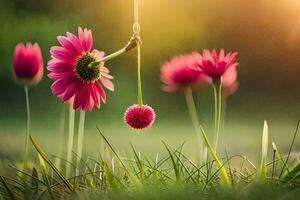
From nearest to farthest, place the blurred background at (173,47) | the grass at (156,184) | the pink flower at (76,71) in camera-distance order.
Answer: the grass at (156,184), the pink flower at (76,71), the blurred background at (173,47)

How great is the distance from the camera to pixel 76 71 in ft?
2.50

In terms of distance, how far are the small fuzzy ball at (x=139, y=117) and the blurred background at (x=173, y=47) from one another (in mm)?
484

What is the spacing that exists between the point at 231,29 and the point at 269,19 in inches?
5.0

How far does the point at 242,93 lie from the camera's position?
157cm

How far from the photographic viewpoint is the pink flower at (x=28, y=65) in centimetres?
83

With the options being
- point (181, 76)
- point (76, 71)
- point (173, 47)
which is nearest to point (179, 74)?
point (181, 76)

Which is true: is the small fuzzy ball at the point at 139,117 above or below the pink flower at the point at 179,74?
below

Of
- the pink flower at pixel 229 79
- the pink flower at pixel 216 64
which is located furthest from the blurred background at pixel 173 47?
the pink flower at pixel 216 64

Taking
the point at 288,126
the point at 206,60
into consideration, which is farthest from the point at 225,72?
the point at 288,126

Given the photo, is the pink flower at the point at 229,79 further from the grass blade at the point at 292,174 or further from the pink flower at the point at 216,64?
the grass blade at the point at 292,174

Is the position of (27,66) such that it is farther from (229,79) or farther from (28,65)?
(229,79)

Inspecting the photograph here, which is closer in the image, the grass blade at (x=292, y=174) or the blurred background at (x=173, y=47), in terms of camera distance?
the grass blade at (x=292, y=174)

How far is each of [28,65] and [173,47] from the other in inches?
35.9

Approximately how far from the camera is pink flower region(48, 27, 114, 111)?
2.45 feet
